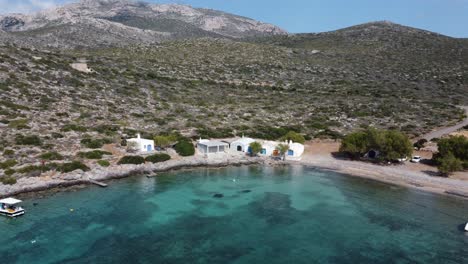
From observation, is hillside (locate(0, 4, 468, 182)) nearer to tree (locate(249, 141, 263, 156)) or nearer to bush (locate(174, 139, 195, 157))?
bush (locate(174, 139, 195, 157))

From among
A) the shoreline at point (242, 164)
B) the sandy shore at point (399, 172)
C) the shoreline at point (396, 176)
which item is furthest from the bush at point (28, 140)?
the sandy shore at point (399, 172)

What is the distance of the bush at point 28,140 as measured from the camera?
154ft

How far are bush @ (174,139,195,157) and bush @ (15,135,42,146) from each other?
19326 millimetres

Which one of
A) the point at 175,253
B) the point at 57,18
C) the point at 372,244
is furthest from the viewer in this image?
the point at 57,18

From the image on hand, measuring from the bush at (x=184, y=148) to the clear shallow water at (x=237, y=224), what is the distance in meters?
8.23

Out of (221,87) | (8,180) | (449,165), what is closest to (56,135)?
(8,180)

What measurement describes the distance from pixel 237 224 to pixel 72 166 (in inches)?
928

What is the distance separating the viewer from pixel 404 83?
104625 millimetres

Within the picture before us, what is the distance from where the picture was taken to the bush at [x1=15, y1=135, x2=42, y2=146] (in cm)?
4688

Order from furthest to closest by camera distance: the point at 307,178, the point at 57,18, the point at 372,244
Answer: the point at 57,18 < the point at 307,178 < the point at 372,244

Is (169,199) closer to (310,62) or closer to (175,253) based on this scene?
(175,253)

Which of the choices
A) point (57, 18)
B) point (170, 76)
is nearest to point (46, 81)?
point (170, 76)

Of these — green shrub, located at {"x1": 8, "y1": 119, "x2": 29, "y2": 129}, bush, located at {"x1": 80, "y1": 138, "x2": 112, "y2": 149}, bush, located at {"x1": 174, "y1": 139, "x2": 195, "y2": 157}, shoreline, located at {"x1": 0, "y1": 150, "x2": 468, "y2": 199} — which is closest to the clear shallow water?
shoreline, located at {"x1": 0, "y1": 150, "x2": 468, "y2": 199}

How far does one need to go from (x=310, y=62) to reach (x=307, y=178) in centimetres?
7798
